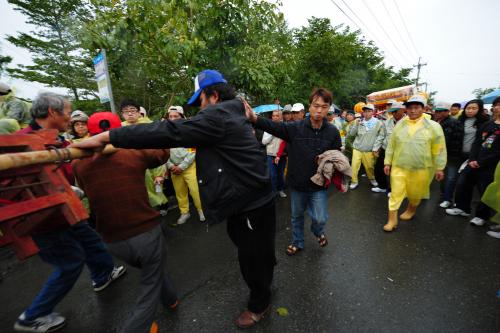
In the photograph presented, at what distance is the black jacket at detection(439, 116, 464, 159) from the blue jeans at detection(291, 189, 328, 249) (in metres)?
3.32

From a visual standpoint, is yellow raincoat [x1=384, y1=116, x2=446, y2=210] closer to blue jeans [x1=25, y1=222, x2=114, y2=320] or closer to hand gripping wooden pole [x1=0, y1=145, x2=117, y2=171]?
hand gripping wooden pole [x1=0, y1=145, x2=117, y2=171]

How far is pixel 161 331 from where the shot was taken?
83.8 inches

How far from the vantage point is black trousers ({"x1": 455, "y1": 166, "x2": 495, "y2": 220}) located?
12.3 ft

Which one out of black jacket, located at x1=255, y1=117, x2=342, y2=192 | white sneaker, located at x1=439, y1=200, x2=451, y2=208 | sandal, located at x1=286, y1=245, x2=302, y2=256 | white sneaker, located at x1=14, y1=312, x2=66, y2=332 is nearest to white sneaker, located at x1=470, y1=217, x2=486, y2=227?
white sneaker, located at x1=439, y1=200, x2=451, y2=208

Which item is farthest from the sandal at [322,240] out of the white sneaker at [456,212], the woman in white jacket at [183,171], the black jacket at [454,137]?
the black jacket at [454,137]

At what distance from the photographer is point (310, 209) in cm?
308

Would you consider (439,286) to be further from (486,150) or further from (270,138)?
(270,138)

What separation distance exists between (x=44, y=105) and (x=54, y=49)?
65.3 ft

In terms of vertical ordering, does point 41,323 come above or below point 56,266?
below

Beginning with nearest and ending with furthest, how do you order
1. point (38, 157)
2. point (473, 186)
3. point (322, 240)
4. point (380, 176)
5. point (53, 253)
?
point (38, 157), point (53, 253), point (322, 240), point (473, 186), point (380, 176)

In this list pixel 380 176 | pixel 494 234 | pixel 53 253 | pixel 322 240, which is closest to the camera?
pixel 53 253

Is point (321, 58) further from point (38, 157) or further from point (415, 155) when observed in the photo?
point (38, 157)

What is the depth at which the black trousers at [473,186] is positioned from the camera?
3.74m

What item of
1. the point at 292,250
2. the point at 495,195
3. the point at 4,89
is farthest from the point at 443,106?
the point at 4,89
